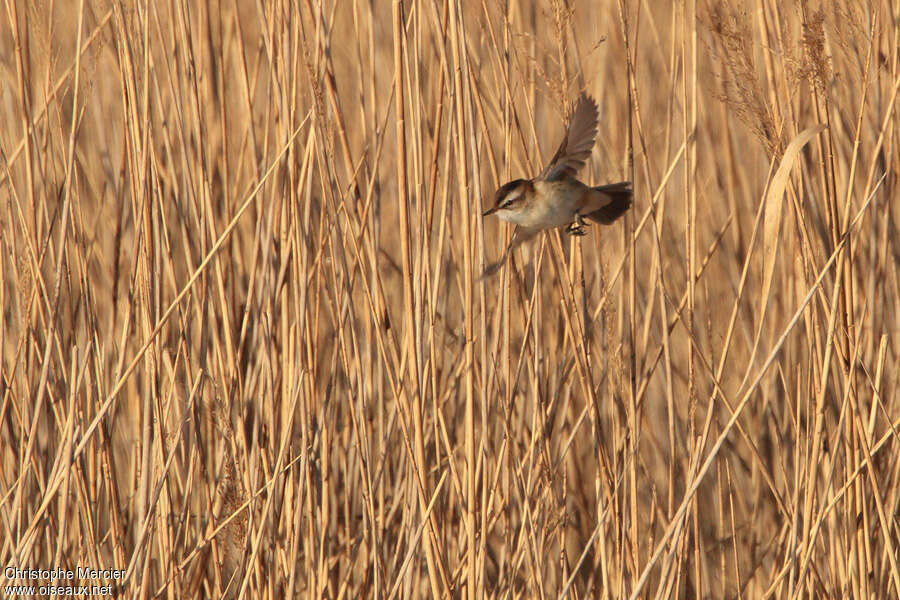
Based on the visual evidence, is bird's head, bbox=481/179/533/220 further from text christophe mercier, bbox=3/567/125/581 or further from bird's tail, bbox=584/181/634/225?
text christophe mercier, bbox=3/567/125/581

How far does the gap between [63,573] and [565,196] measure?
1.10 meters

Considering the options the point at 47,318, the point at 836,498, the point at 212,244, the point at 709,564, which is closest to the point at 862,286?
the point at 836,498

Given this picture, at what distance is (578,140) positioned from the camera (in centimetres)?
156

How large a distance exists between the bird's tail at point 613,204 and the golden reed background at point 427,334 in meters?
0.04

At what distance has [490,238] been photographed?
2.74 meters

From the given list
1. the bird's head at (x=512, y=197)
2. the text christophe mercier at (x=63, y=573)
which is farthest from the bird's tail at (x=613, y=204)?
the text christophe mercier at (x=63, y=573)

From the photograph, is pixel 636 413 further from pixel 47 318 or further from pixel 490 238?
pixel 490 238

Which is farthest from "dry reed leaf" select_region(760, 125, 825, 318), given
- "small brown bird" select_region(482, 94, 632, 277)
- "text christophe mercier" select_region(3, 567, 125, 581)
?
"text christophe mercier" select_region(3, 567, 125, 581)

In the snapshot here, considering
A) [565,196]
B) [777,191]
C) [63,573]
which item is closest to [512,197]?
[565,196]

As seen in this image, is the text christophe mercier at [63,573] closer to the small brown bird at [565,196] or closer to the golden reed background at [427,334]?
the golden reed background at [427,334]

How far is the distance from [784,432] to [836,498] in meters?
0.54

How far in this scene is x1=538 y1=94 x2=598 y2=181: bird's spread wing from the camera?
61.0 inches

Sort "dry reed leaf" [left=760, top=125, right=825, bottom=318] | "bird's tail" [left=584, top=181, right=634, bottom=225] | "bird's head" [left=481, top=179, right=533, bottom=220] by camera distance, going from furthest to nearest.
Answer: "bird's tail" [left=584, top=181, right=634, bottom=225] < "bird's head" [left=481, top=179, right=533, bottom=220] < "dry reed leaf" [left=760, top=125, right=825, bottom=318]

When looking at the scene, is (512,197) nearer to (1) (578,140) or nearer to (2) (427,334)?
(1) (578,140)
